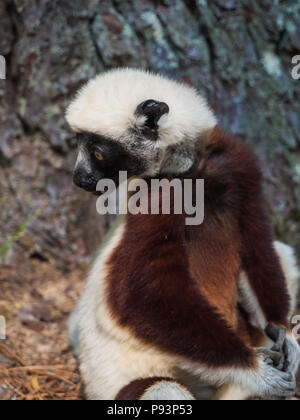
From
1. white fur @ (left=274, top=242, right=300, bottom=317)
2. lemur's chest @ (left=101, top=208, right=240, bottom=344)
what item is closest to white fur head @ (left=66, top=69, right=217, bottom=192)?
lemur's chest @ (left=101, top=208, right=240, bottom=344)

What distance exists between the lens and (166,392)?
320 cm

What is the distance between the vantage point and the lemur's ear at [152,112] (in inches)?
132

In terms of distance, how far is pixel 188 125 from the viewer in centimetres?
352

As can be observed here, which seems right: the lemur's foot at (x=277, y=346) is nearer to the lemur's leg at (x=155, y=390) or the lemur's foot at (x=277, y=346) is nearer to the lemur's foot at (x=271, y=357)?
the lemur's foot at (x=271, y=357)

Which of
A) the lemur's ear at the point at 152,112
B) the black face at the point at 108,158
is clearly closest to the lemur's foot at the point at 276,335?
the black face at the point at 108,158

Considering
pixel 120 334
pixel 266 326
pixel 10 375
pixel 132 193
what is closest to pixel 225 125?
pixel 132 193

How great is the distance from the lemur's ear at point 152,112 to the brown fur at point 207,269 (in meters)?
0.40

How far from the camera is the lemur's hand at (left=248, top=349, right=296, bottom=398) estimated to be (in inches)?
133

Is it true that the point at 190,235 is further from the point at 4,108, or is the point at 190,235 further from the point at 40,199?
the point at 4,108

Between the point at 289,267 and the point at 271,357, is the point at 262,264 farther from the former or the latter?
the point at 271,357

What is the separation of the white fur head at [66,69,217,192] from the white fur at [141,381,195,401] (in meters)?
1.36

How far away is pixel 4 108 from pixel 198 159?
228 centimetres

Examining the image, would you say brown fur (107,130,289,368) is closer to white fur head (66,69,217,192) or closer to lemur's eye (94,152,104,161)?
white fur head (66,69,217,192)

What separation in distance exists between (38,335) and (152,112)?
90.4 inches
